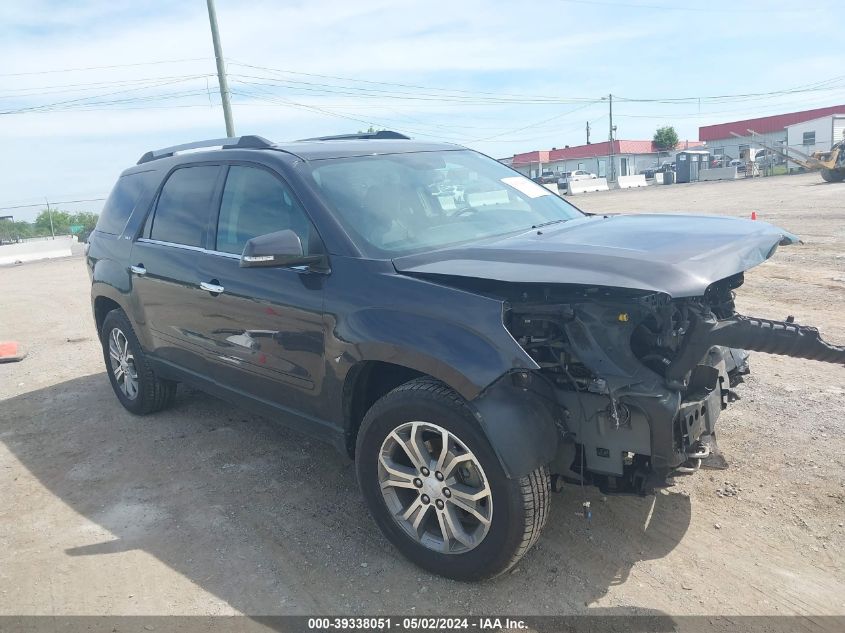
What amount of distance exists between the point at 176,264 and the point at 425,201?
1.77m

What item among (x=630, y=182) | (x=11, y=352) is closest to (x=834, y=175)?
(x=630, y=182)

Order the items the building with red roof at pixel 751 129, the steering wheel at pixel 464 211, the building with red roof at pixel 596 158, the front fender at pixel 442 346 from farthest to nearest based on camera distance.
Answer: the building with red roof at pixel 596 158, the building with red roof at pixel 751 129, the steering wheel at pixel 464 211, the front fender at pixel 442 346

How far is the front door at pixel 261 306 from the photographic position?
3457mm

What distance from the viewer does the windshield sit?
137 inches

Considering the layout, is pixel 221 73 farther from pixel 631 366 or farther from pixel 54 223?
pixel 54 223

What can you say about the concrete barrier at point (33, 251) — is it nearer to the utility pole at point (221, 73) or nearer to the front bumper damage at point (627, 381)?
the utility pole at point (221, 73)

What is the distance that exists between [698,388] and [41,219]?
177 ft

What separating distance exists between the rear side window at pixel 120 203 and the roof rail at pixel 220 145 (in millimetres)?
214

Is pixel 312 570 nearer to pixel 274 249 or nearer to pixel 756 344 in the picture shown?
pixel 274 249

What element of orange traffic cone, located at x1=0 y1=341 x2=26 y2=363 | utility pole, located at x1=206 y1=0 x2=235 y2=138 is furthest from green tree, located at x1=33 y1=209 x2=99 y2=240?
orange traffic cone, located at x1=0 y1=341 x2=26 y2=363

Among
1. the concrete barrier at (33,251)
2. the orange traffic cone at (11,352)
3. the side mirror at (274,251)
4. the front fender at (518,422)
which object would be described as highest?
the side mirror at (274,251)

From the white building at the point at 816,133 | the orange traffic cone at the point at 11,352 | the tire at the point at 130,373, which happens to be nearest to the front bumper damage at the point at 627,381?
the tire at the point at 130,373

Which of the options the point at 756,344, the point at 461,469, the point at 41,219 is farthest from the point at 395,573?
the point at 41,219

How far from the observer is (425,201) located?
3.83 metres
